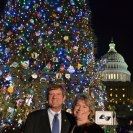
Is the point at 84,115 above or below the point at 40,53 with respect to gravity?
below

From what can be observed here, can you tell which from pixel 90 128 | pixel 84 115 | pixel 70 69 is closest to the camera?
pixel 90 128

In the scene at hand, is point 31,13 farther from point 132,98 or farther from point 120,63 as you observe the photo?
point 132,98

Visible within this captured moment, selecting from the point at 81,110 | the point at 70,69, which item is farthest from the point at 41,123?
the point at 70,69

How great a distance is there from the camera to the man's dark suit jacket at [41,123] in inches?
155

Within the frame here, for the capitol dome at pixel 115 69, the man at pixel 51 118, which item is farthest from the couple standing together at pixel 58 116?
the capitol dome at pixel 115 69

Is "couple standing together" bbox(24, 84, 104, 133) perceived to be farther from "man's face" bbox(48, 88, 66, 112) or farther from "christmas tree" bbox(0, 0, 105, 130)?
"christmas tree" bbox(0, 0, 105, 130)

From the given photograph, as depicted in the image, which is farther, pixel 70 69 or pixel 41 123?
pixel 70 69

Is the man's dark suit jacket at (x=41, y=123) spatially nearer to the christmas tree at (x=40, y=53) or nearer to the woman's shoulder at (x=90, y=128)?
the woman's shoulder at (x=90, y=128)

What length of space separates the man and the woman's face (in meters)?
0.26

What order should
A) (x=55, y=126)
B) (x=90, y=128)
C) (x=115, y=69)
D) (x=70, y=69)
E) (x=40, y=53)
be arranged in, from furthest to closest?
(x=115, y=69) < (x=40, y=53) < (x=70, y=69) < (x=55, y=126) < (x=90, y=128)

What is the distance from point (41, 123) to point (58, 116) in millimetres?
190

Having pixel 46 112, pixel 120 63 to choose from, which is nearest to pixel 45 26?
pixel 46 112

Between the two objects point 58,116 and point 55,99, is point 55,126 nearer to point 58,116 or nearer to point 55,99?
point 58,116

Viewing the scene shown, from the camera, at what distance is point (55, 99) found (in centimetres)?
404
